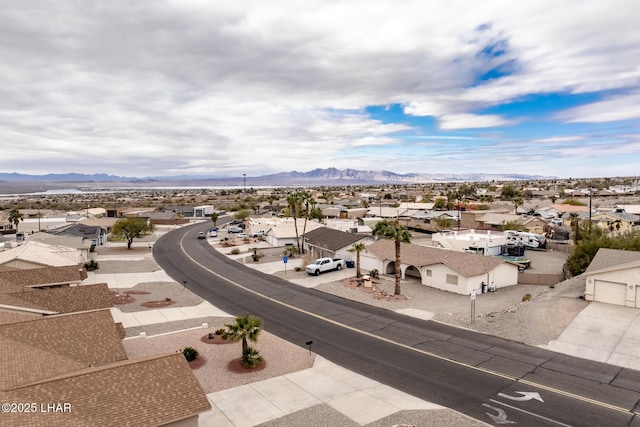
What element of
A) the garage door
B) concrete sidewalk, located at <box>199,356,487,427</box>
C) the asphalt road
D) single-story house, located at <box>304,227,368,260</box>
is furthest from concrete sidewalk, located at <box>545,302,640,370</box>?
single-story house, located at <box>304,227,368,260</box>

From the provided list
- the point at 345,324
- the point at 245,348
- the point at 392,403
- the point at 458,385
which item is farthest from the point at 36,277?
the point at 458,385

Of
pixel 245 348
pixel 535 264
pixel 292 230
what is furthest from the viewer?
pixel 292 230

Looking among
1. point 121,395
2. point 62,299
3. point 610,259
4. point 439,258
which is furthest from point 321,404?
point 610,259

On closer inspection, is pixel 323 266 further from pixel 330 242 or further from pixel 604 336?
pixel 604 336

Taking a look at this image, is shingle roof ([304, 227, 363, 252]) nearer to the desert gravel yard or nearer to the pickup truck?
the pickup truck

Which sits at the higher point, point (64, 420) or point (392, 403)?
point (64, 420)

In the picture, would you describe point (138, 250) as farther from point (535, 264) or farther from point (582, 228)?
point (582, 228)

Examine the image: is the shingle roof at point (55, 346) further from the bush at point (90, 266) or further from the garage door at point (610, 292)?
the garage door at point (610, 292)
